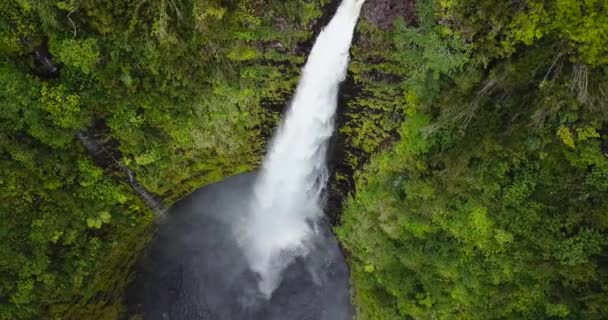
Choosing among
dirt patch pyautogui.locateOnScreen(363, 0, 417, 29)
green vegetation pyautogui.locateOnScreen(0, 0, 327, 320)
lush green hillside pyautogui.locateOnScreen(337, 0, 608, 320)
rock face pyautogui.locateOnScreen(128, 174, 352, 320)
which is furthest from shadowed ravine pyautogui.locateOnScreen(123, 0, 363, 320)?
dirt patch pyautogui.locateOnScreen(363, 0, 417, 29)

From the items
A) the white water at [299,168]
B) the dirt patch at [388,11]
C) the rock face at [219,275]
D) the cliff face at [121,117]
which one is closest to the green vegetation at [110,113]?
the cliff face at [121,117]

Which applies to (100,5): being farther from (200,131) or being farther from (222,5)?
(200,131)

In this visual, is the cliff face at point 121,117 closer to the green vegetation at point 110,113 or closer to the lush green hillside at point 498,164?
the green vegetation at point 110,113

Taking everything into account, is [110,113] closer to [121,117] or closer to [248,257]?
[121,117]

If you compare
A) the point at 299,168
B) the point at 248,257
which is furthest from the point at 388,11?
the point at 248,257

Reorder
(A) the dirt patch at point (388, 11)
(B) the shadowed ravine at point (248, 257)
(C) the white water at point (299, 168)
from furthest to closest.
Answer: (B) the shadowed ravine at point (248, 257)
(C) the white water at point (299, 168)
(A) the dirt patch at point (388, 11)

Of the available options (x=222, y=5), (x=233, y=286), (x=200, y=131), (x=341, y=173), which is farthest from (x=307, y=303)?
(x=222, y=5)
